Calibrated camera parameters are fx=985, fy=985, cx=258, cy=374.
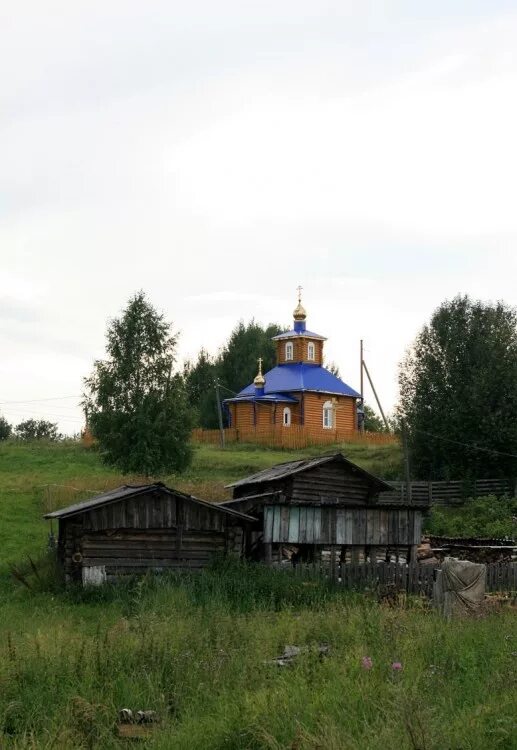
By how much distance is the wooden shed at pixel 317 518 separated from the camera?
28.5 metres

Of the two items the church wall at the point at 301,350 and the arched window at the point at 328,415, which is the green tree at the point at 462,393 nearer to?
the arched window at the point at 328,415

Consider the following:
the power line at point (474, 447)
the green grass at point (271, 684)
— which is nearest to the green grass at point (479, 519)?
the power line at point (474, 447)

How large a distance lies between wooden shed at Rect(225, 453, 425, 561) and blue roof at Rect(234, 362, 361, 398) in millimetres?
33790

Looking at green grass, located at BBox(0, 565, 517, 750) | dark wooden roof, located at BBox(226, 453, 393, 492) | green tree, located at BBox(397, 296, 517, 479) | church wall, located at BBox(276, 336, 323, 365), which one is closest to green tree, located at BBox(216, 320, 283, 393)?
church wall, located at BBox(276, 336, 323, 365)

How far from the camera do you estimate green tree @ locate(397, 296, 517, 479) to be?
168ft

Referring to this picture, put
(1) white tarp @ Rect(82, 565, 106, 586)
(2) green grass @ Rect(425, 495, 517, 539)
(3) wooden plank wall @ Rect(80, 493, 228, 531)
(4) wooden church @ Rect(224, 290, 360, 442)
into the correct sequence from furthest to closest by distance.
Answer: (4) wooden church @ Rect(224, 290, 360, 442)
(2) green grass @ Rect(425, 495, 517, 539)
(3) wooden plank wall @ Rect(80, 493, 228, 531)
(1) white tarp @ Rect(82, 565, 106, 586)

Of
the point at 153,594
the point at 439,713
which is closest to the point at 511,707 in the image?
the point at 439,713

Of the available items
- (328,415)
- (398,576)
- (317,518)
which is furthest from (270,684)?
(328,415)

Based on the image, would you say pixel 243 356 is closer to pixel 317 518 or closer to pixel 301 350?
pixel 301 350

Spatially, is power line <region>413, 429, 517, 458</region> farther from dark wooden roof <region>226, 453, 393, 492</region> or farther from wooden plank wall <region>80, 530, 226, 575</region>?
wooden plank wall <region>80, 530, 226, 575</region>

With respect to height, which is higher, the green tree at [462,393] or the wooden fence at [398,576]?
the green tree at [462,393]

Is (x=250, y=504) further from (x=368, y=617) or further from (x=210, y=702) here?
(x=210, y=702)

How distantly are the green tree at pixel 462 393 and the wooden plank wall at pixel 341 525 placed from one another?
19843mm

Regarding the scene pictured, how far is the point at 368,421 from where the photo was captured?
9375cm
